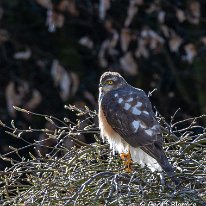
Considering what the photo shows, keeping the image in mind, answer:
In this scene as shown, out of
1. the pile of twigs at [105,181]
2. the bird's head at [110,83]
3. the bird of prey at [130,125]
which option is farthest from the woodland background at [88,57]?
the pile of twigs at [105,181]

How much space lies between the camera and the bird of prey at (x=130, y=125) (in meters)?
4.85

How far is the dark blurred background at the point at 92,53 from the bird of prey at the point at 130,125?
242 centimetres

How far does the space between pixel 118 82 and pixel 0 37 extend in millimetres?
2605

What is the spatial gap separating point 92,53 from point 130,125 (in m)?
3.21

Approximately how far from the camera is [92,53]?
8.26m

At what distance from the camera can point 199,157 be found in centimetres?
442

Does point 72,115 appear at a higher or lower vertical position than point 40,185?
lower

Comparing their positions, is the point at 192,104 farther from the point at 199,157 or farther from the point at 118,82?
the point at 199,157

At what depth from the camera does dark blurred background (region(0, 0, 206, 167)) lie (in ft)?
25.6

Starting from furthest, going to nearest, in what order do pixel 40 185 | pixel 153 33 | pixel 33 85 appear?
pixel 33 85 < pixel 153 33 < pixel 40 185

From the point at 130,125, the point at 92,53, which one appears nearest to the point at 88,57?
the point at 92,53

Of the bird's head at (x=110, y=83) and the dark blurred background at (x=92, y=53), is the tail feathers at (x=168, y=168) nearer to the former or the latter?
the bird's head at (x=110, y=83)

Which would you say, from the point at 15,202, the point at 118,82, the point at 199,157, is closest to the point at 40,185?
the point at 15,202

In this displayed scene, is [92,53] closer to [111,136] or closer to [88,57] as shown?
[88,57]
